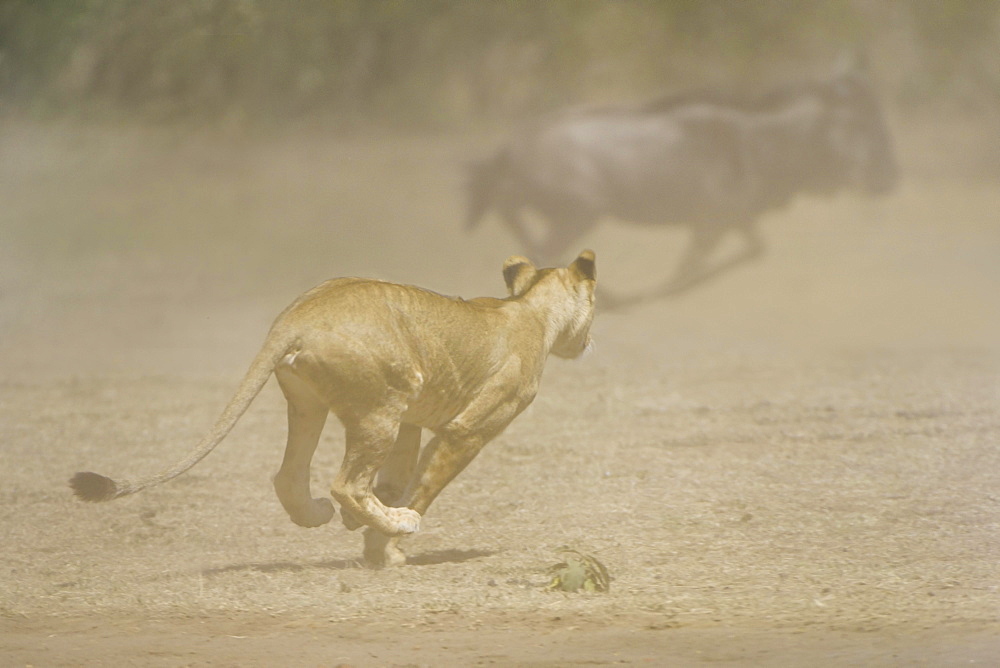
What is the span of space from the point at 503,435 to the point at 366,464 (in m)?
3.15

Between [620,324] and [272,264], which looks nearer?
[620,324]

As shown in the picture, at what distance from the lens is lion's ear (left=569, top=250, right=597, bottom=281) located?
518 centimetres

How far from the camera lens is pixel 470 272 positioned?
13.2 metres

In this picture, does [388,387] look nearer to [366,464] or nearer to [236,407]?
[366,464]

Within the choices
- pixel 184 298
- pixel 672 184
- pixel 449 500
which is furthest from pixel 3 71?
pixel 449 500

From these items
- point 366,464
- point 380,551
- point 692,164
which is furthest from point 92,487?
point 692,164

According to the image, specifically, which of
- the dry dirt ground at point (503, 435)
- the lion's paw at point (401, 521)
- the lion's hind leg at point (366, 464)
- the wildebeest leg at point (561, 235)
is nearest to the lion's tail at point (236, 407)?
the lion's hind leg at point (366, 464)

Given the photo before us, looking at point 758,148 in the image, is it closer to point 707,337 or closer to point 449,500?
point 707,337

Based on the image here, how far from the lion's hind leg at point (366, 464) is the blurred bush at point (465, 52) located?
10.5 metres

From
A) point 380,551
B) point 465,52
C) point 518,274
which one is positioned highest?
point 465,52

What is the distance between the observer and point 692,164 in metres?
14.2

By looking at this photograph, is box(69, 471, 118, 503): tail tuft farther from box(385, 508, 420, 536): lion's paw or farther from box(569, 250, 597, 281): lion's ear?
box(569, 250, 597, 281): lion's ear

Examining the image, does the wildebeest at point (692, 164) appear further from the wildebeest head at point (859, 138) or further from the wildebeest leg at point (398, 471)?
the wildebeest leg at point (398, 471)

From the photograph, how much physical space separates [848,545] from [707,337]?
6660 millimetres
